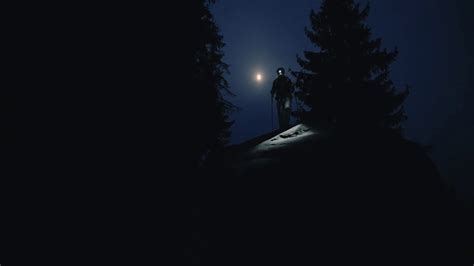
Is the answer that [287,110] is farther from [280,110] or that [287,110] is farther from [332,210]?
[332,210]

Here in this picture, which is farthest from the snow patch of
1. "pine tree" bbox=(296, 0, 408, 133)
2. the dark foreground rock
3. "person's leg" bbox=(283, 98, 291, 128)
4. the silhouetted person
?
"pine tree" bbox=(296, 0, 408, 133)

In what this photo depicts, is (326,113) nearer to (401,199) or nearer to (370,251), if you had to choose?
(401,199)

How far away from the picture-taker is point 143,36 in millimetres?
3715

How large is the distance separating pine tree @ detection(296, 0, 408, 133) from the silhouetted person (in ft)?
9.43

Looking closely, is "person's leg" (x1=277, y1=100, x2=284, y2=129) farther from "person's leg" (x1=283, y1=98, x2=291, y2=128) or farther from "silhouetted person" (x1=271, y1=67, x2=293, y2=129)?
"person's leg" (x1=283, y1=98, x2=291, y2=128)

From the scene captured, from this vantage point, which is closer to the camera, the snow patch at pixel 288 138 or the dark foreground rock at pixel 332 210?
the dark foreground rock at pixel 332 210

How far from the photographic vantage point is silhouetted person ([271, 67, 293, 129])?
28.9 ft

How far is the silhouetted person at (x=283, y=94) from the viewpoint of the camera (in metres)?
8.82

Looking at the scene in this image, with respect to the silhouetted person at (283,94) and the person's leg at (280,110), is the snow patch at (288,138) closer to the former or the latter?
the silhouetted person at (283,94)

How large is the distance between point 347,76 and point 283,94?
3.91 metres

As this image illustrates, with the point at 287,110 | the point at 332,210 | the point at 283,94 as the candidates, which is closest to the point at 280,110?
the point at 287,110

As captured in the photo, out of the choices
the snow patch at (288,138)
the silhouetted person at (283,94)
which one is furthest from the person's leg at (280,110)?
the snow patch at (288,138)

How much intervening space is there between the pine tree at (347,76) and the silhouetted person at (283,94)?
9.43ft

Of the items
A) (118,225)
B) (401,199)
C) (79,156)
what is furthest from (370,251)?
(79,156)
